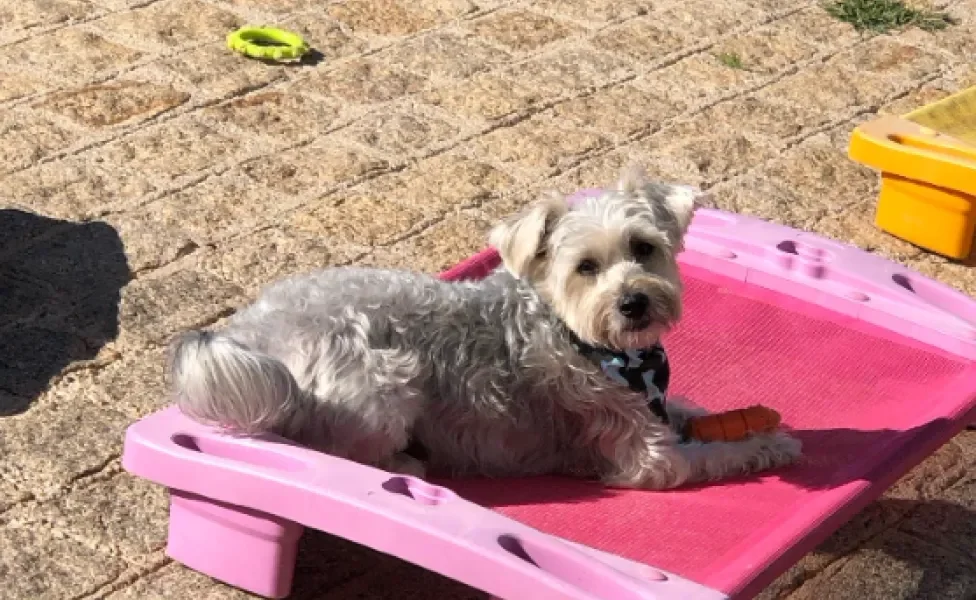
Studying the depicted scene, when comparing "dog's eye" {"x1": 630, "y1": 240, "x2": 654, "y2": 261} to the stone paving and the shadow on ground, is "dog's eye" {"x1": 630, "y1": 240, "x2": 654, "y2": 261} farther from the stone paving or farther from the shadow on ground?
the shadow on ground

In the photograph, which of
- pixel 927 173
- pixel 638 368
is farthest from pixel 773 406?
pixel 927 173

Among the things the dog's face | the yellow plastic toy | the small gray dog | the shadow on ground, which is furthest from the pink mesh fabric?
the shadow on ground

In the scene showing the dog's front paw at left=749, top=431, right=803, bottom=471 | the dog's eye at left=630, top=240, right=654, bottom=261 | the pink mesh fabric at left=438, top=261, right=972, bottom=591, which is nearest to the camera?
the pink mesh fabric at left=438, top=261, right=972, bottom=591

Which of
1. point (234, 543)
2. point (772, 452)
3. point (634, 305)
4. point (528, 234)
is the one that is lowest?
point (234, 543)

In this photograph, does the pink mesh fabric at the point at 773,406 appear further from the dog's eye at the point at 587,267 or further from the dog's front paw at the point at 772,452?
the dog's eye at the point at 587,267

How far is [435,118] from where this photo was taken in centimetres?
770

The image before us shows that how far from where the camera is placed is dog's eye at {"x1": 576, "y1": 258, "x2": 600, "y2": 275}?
4609 mm

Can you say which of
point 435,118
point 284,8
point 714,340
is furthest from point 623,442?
point 284,8

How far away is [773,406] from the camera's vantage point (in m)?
5.29

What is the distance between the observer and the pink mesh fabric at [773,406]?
4.40 metres

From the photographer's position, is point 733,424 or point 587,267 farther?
point 733,424

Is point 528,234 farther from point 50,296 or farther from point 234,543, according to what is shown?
point 50,296

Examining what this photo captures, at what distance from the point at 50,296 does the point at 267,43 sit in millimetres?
2614

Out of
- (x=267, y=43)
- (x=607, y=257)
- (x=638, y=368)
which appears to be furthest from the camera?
(x=267, y=43)
